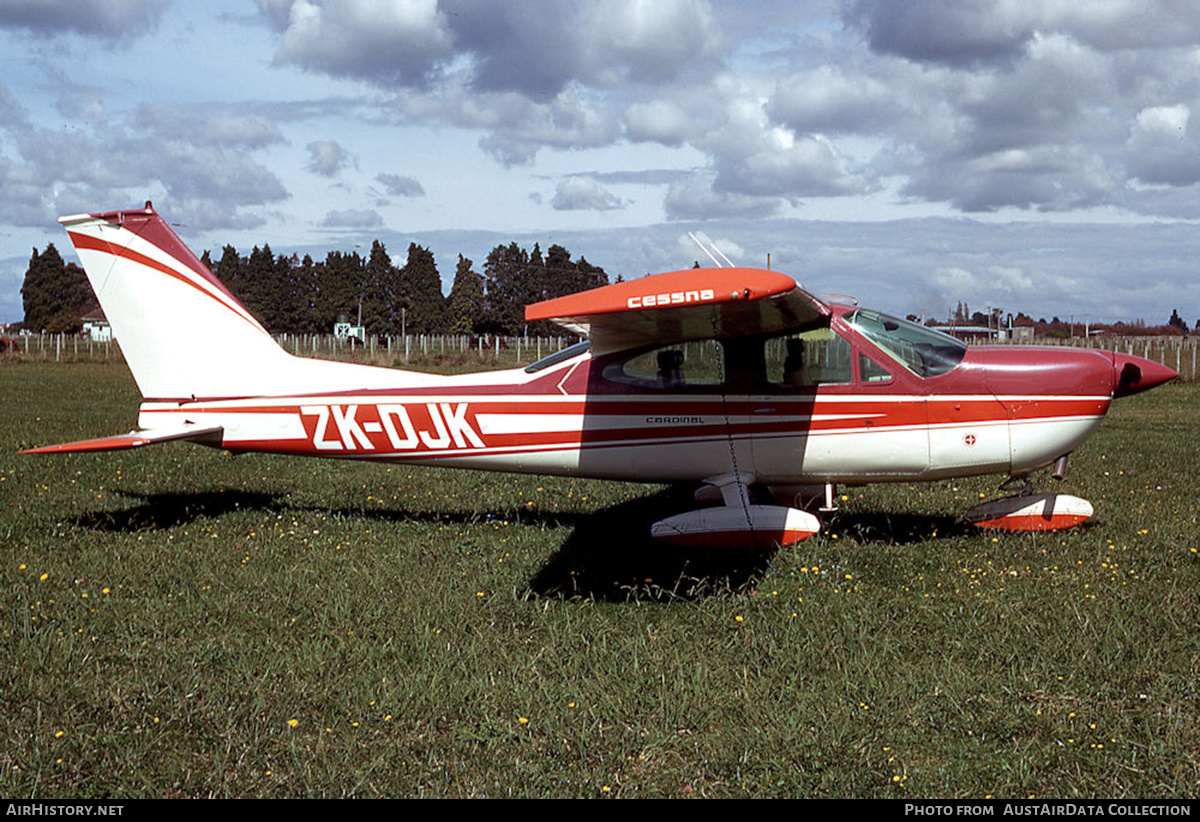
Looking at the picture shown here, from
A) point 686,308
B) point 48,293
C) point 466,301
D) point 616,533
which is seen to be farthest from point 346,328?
point 686,308

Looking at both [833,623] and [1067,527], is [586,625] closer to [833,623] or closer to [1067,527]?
[833,623]

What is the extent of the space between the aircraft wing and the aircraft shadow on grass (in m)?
1.76

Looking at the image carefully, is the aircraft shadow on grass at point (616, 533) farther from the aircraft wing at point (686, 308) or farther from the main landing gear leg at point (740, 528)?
the aircraft wing at point (686, 308)

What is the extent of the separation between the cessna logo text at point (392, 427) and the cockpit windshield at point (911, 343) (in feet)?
11.2

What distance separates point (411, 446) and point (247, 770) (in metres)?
Answer: 4.33

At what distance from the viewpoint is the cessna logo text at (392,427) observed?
812 centimetres

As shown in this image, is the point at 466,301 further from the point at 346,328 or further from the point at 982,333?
the point at 982,333

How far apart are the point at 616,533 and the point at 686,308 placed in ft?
9.01

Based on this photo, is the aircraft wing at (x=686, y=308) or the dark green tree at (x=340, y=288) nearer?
the aircraft wing at (x=686, y=308)

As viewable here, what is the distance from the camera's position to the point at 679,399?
769 cm

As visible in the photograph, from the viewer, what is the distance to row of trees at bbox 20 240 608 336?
3196 inches

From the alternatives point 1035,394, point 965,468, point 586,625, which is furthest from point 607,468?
point 1035,394

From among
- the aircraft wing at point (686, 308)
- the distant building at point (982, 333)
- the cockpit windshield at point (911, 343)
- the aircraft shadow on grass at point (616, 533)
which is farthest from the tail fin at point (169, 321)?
the distant building at point (982, 333)

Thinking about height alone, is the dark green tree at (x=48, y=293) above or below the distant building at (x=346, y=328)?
above
